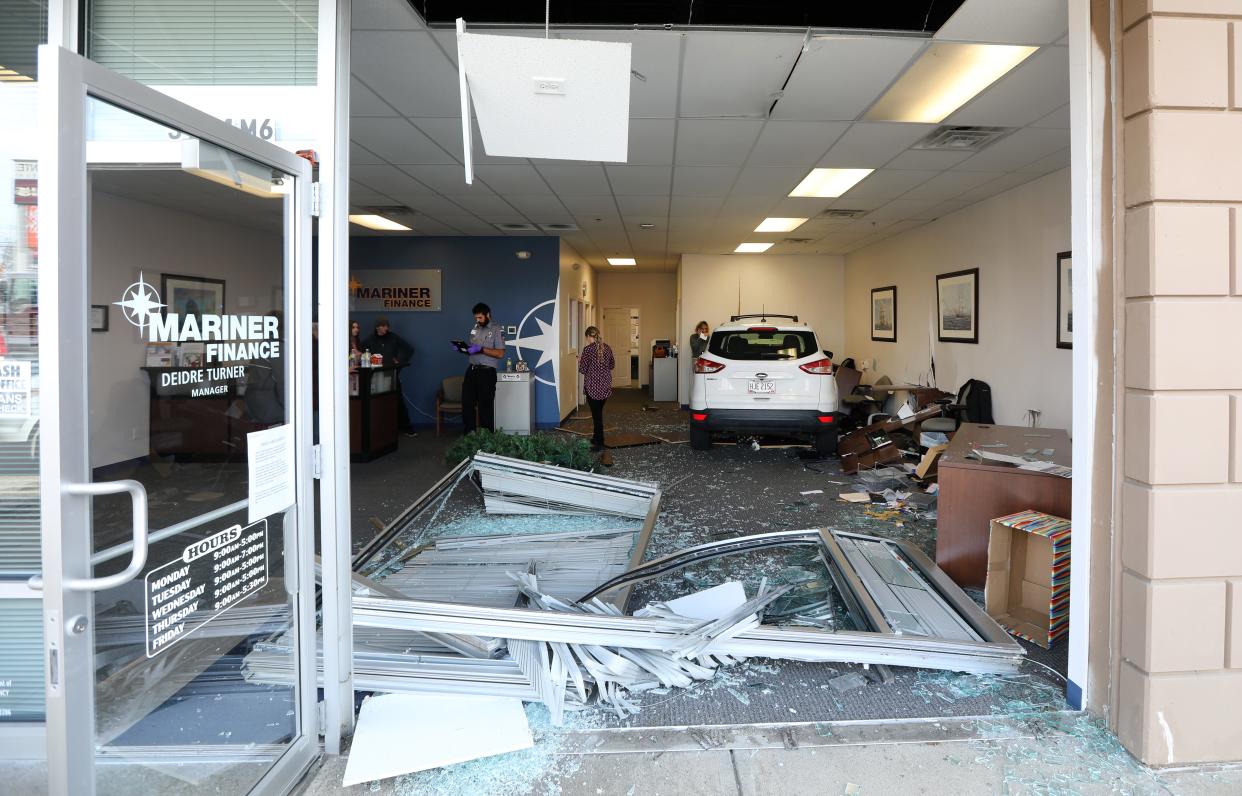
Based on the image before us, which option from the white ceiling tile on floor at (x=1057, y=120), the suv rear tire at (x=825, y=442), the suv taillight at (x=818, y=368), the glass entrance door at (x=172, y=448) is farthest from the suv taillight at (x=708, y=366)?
the glass entrance door at (x=172, y=448)

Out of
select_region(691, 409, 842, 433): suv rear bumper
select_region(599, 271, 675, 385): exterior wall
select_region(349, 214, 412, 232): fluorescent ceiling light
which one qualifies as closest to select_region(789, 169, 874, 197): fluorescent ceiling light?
select_region(691, 409, 842, 433): suv rear bumper

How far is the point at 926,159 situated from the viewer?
5.85 m

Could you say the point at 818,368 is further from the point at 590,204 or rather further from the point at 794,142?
the point at 590,204

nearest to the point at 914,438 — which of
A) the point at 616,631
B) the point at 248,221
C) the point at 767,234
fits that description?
the point at 767,234

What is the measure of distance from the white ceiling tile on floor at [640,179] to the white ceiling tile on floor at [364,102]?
82.3 inches

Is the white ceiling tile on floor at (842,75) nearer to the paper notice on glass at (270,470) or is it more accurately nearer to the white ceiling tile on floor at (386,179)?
the paper notice on glass at (270,470)

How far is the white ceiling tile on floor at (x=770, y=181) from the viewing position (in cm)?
615

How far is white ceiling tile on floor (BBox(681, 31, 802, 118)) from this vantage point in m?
3.51

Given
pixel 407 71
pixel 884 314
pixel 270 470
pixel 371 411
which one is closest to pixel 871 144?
pixel 407 71

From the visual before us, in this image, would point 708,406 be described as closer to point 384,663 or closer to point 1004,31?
point 1004,31

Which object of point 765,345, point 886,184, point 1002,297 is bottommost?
point 765,345

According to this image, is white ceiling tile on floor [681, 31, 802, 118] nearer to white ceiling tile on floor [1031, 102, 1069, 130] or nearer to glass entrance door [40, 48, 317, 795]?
white ceiling tile on floor [1031, 102, 1069, 130]

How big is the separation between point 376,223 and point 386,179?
2.73 m

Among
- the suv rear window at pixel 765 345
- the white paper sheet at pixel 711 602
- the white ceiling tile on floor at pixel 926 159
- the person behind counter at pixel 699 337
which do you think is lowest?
the white paper sheet at pixel 711 602
